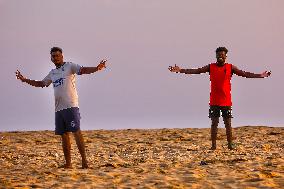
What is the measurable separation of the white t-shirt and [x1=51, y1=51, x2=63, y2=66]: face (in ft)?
0.30

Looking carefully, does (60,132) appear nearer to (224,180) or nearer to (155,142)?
(224,180)

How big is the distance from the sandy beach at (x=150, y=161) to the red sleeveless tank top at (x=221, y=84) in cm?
97

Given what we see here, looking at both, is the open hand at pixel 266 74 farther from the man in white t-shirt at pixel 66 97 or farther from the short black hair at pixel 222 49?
the man in white t-shirt at pixel 66 97

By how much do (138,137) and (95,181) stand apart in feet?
25.0

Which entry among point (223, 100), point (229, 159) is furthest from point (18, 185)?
point (223, 100)

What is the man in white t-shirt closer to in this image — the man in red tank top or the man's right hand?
the man's right hand

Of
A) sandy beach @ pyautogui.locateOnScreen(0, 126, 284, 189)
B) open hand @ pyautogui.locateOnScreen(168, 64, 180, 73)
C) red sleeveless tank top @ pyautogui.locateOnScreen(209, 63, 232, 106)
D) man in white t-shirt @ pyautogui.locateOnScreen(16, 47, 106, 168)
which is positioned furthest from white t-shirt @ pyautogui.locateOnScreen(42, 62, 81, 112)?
red sleeveless tank top @ pyautogui.locateOnScreen(209, 63, 232, 106)

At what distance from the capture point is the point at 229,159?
8883 millimetres

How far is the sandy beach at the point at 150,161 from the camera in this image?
681 cm

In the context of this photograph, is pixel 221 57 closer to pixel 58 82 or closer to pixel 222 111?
pixel 222 111

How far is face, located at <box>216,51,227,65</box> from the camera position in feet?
34.2

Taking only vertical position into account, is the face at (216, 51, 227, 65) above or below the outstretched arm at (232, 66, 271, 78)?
above

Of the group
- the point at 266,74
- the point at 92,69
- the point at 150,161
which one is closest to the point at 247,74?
the point at 266,74

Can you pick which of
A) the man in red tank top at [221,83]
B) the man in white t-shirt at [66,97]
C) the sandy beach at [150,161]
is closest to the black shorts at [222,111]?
the man in red tank top at [221,83]
